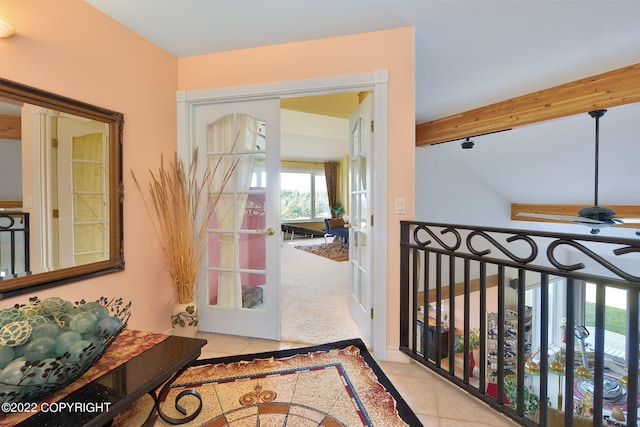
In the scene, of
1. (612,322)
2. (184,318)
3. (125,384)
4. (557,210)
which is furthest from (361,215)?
(612,322)

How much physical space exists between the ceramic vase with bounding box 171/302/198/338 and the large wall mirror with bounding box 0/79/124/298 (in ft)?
1.82

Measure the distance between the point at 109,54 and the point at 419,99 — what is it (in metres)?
2.91

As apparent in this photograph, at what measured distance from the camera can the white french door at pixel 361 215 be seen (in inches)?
85.6

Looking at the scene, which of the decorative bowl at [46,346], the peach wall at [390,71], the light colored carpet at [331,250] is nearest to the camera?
the decorative bowl at [46,346]

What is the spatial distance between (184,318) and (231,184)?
1147 millimetres

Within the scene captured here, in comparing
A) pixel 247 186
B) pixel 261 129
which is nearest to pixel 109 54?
pixel 261 129

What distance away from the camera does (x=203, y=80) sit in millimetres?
2359

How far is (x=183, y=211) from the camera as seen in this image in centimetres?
222

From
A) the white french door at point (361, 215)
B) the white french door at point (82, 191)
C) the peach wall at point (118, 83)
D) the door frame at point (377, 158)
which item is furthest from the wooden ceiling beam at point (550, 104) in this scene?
the white french door at point (82, 191)

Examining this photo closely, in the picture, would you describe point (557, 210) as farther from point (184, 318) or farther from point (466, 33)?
point (184, 318)

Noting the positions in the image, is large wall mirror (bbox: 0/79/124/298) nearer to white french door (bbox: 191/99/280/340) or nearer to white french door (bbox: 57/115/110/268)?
white french door (bbox: 57/115/110/268)

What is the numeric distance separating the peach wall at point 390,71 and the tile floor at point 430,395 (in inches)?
8.5

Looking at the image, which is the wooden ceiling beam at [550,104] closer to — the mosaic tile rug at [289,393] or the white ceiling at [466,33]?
the white ceiling at [466,33]

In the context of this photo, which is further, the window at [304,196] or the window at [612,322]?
the window at [304,196]
